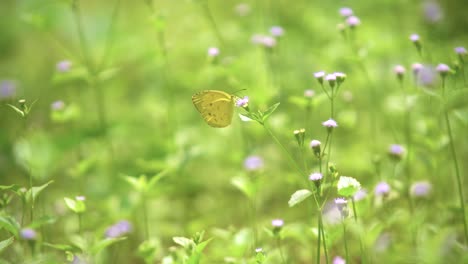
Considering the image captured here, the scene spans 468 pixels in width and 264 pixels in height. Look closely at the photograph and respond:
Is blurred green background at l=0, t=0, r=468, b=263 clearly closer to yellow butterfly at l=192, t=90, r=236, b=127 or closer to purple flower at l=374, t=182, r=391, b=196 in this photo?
purple flower at l=374, t=182, r=391, b=196

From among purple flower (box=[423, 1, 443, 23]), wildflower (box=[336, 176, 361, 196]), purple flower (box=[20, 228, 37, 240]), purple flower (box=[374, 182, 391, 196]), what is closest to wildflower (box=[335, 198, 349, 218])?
wildflower (box=[336, 176, 361, 196])

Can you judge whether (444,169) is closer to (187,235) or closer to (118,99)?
(187,235)

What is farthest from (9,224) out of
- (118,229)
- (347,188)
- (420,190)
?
(420,190)

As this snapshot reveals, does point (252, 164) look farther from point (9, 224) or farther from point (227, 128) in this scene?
point (9, 224)

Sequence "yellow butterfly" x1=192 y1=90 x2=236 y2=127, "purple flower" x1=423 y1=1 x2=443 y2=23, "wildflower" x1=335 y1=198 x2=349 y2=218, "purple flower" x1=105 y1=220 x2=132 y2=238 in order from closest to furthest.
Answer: "wildflower" x1=335 y1=198 x2=349 y2=218, "yellow butterfly" x1=192 y1=90 x2=236 y2=127, "purple flower" x1=105 y1=220 x2=132 y2=238, "purple flower" x1=423 y1=1 x2=443 y2=23

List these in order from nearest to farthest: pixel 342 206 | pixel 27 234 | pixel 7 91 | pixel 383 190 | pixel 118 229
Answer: pixel 27 234 < pixel 342 206 < pixel 383 190 < pixel 118 229 < pixel 7 91

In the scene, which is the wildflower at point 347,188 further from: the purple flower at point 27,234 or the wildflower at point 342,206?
the purple flower at point 27,234

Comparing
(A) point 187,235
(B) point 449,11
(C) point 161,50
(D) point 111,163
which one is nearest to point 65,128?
(D) point 111,163
